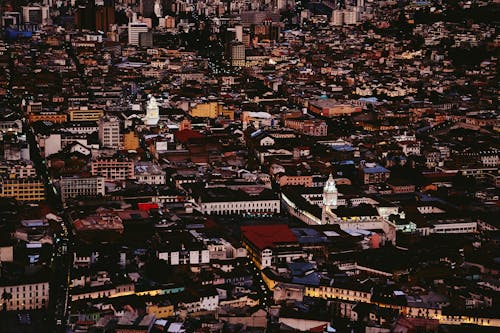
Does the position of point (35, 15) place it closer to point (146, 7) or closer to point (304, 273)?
point (146, 7)

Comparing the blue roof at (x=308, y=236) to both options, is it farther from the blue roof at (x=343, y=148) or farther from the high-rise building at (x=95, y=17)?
the high-rise building at (x=95, y=17)

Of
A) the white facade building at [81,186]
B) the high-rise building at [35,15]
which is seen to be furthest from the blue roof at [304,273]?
the high-rise building at [35,15]

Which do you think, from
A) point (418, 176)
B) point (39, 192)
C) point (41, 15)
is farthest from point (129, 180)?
point (41, 15)

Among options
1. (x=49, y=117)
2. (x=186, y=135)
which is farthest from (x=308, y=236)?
(x=49, y=117)

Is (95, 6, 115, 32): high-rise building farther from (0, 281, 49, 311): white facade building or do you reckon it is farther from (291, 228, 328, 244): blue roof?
(0, 281, 49, 311): white facade building

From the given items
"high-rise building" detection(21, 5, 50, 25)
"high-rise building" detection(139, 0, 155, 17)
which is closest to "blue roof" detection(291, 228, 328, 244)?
"high-rise building" detection(21, 5, 50, 25)
